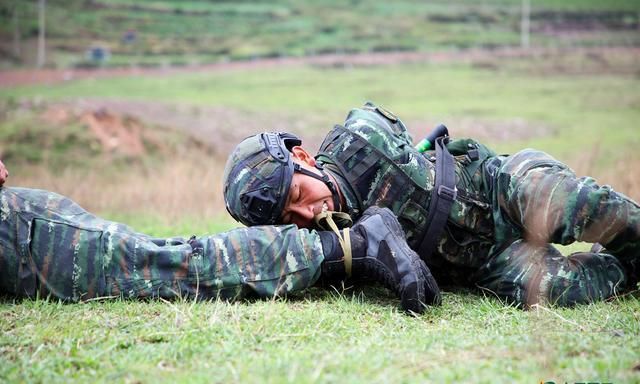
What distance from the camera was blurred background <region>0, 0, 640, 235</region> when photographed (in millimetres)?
12523

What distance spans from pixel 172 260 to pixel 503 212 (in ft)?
5.92

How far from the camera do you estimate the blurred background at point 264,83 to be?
41.1ft

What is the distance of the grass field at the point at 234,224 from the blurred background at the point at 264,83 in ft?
0.31

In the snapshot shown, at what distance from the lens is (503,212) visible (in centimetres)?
390

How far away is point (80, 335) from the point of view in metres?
2.92

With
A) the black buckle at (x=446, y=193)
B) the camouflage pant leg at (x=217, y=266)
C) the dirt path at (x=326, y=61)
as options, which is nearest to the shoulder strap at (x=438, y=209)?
the black buckle at (x=446, y=193)

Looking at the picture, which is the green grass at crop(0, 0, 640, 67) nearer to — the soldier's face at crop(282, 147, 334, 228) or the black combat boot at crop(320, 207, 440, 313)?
the soldier's face at crop(282, 147, 334, 228)

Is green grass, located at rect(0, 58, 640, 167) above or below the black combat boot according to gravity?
below

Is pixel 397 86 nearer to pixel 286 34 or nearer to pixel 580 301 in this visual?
pixel 286 34

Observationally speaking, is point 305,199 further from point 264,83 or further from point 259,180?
point 264,83

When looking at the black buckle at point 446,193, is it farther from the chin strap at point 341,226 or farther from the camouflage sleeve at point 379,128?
the chin strap at point 341,226

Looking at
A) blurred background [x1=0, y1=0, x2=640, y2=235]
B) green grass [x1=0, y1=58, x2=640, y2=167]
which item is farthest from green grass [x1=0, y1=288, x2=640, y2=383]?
green grass [x1=0, y1=58, x2=640, y2=167]

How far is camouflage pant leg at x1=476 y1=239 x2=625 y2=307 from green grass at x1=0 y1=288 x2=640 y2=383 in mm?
137

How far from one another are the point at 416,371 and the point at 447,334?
51 centimetres
